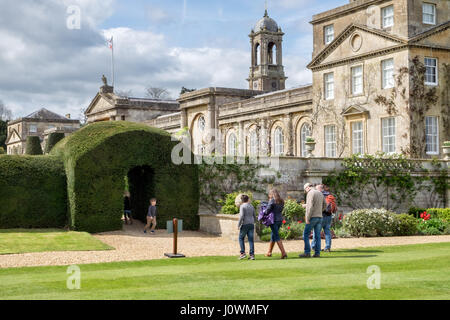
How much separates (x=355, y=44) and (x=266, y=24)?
34.0 meters

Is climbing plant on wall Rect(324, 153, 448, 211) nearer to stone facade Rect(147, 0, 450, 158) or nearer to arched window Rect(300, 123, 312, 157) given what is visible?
stone facade Rect(147, 0, 450, 158)

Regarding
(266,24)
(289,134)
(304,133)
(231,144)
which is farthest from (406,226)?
(266,24)

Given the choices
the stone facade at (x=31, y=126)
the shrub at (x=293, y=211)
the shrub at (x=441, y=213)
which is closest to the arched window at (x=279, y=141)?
the shrub at (x=441, y=213)

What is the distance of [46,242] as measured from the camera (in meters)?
17.7

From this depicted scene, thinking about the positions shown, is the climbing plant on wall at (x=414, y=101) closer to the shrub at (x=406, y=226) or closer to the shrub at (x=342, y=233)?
the shrub at (x=406, y=226)

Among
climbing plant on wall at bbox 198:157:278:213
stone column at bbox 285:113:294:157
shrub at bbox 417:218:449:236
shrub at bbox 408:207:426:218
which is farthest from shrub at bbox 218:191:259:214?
stone column at bbox 285:113:294:157

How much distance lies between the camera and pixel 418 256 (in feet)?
46.2

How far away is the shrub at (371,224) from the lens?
20766 millimetres

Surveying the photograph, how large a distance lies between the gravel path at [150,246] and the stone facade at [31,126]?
6419 centimetres

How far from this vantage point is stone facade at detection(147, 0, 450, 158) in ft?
97.2

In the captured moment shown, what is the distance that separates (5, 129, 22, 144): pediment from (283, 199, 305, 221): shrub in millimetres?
68168

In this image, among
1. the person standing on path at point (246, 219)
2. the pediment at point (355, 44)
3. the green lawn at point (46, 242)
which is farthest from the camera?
the pediment at point (355, 44)

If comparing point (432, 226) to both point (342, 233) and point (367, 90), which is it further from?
point (367, 90)
